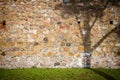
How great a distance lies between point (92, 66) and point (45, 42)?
1.88 metres

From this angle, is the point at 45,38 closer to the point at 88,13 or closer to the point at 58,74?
the point at 58,74

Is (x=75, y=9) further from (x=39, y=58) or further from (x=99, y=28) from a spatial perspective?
(x=39, y=58)

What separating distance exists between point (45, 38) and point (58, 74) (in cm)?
149

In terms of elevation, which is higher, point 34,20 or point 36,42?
point 34,20

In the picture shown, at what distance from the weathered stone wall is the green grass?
36cm

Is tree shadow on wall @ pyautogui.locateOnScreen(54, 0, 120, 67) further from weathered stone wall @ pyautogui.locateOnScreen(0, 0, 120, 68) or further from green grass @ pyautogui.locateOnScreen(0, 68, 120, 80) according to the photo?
green grass @ pyautogui.locateOnScreen(0, 68, 120, 80)

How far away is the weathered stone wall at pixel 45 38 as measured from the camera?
7625mm

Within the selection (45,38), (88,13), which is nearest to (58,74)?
(45,38)

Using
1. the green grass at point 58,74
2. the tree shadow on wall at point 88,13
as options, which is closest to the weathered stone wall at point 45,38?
the tree shadow on wall at point 88,13

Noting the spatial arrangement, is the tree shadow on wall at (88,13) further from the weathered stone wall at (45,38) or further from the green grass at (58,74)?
the green grass at (58,74)

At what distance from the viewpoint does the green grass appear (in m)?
6.50

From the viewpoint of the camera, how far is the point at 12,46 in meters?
7.62

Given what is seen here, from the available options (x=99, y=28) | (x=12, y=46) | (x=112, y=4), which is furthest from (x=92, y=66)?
(x=12, y=46)

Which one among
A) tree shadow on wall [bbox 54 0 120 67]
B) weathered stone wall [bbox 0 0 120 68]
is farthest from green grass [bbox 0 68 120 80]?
tree shadow on wall [bbox 54 0 120 67]
